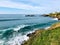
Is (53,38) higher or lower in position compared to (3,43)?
higher

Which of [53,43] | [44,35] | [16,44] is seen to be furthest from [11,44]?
[53,43]

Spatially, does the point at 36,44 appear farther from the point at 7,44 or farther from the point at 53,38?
the point at 7,44

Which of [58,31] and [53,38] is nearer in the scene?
[53,38]

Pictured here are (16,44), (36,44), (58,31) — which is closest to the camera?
(36,44)

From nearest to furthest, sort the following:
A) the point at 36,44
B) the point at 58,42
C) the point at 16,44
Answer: the point at 58,42 < the point at 36,44 < the point at 16,44

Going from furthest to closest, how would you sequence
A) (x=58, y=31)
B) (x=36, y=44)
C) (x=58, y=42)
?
(x=58, y=31) → (x=36, y=44) → (x=58, y=42)

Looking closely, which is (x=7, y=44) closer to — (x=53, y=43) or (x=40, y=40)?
(x=40, y=40)

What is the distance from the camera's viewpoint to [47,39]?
16.4m

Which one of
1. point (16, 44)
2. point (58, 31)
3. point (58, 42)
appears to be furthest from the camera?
point (16, 44)

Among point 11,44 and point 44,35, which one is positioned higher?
point 44,35

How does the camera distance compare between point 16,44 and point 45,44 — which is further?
point 16,44

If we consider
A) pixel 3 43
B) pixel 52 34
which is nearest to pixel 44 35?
pixel 52 34

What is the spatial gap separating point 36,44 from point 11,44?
26.1 ft

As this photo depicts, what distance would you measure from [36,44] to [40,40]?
543mm
